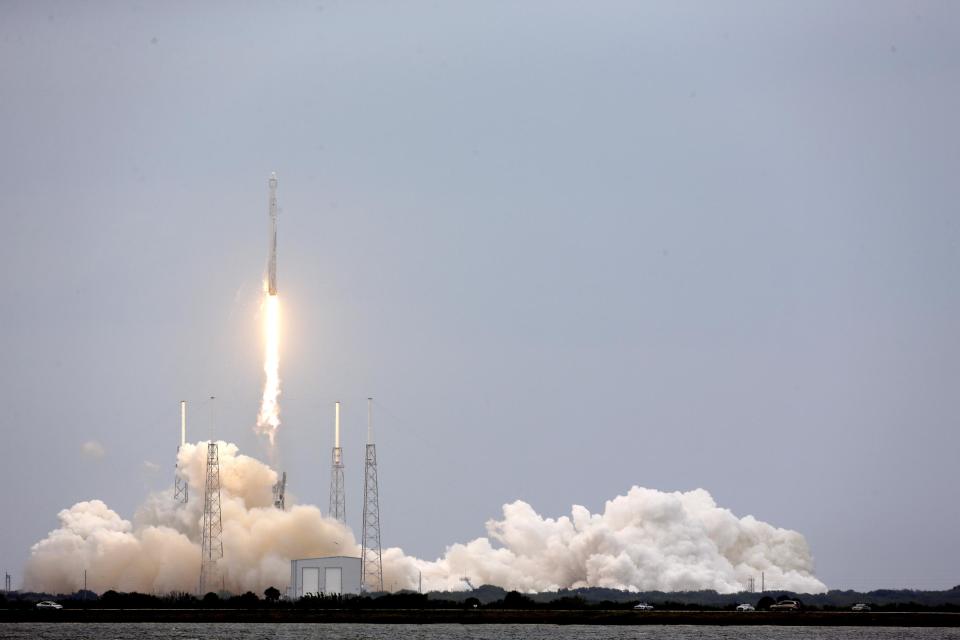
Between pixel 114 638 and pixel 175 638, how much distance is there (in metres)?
4.13

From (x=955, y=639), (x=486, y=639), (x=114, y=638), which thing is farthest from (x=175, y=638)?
(x=955, y=639)

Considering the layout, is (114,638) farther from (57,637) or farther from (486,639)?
(486,639)

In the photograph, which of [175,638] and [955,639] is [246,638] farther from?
[955,639]

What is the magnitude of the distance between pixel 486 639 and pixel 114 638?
23.8m

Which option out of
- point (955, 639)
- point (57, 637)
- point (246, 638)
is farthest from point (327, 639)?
point (955, 639)

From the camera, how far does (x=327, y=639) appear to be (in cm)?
19900

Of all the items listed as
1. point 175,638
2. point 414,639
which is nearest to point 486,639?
point 414,639

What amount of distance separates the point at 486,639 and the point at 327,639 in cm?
1019

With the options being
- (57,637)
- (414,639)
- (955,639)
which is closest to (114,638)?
(57,637)

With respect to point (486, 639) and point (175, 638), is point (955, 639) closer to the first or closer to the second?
point (486, 639)

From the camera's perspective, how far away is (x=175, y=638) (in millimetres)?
198750

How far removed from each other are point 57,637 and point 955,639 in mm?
57577

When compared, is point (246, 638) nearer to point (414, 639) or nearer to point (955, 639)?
point (414, 639)

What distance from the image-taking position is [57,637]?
200 m
